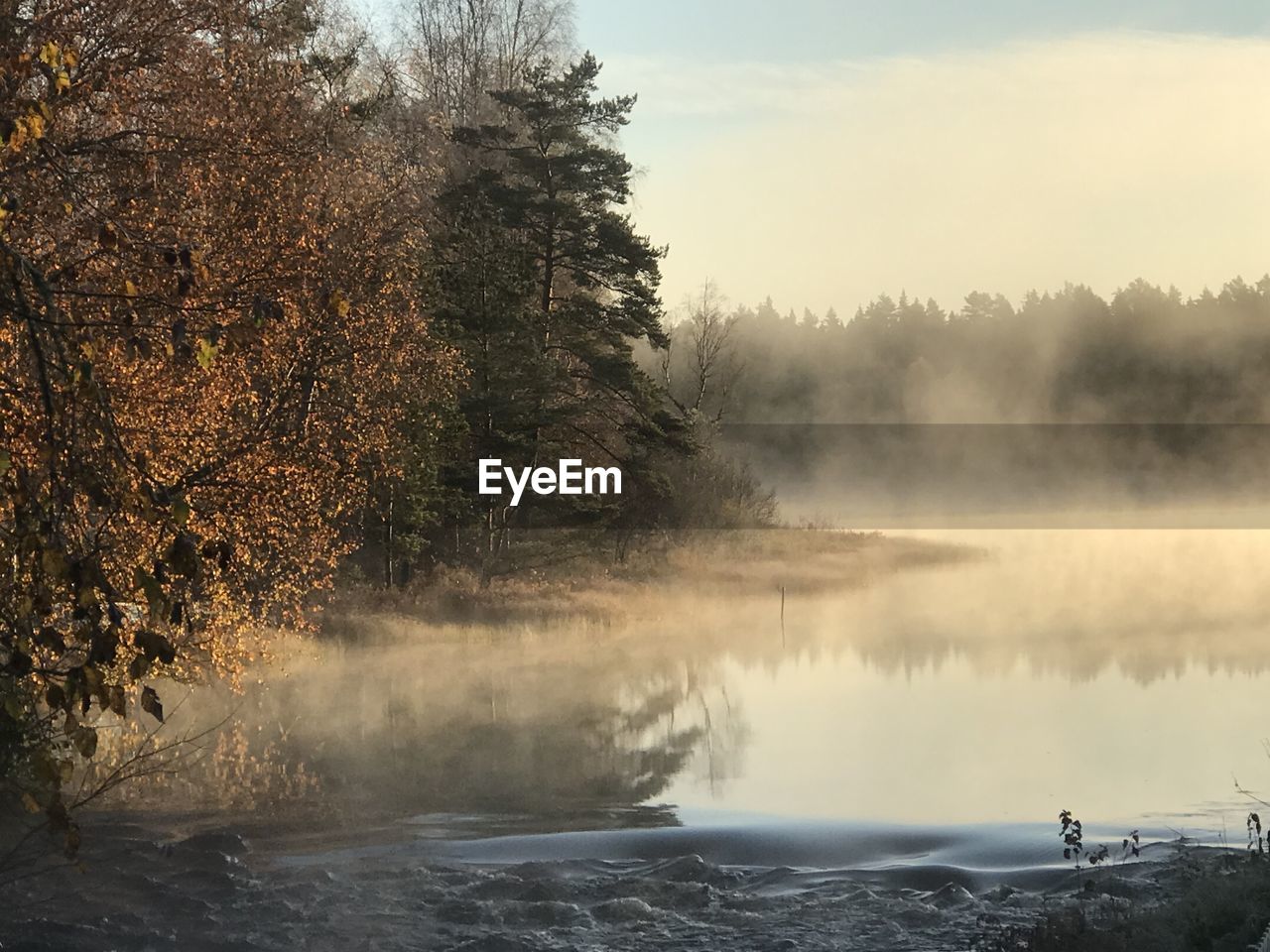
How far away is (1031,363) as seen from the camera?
393ft

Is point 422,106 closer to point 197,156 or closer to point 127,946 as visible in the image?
point 197,156

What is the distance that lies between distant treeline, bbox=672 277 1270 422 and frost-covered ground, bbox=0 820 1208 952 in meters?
79.9

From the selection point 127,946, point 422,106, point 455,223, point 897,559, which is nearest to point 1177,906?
point 127,946

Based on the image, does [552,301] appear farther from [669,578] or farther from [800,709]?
[800,709]

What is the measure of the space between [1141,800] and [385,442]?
11.8 meters

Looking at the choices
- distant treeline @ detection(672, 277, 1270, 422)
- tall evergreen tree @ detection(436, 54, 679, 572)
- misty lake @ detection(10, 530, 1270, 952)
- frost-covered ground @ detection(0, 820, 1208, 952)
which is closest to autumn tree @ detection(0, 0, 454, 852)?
frost-covered ground @ detection(0, 820, 1208, 952)

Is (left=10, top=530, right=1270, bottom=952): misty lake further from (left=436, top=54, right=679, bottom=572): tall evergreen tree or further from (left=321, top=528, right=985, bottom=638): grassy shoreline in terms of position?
(left=436, top=54, right=679, bottom=572): tall evergreen tree

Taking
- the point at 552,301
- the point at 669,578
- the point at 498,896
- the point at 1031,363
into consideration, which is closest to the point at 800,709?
the point at 498,896

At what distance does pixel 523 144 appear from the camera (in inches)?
1642

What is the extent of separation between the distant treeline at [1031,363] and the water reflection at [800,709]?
2324 inches

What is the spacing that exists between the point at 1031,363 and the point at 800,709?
100 metres

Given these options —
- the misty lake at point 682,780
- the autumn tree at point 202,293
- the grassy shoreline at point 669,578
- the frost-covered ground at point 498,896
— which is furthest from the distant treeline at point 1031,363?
the frost-covered ground at point 498,896

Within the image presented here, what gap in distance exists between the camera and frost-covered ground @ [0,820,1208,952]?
37.0ft

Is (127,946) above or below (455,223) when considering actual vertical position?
below
